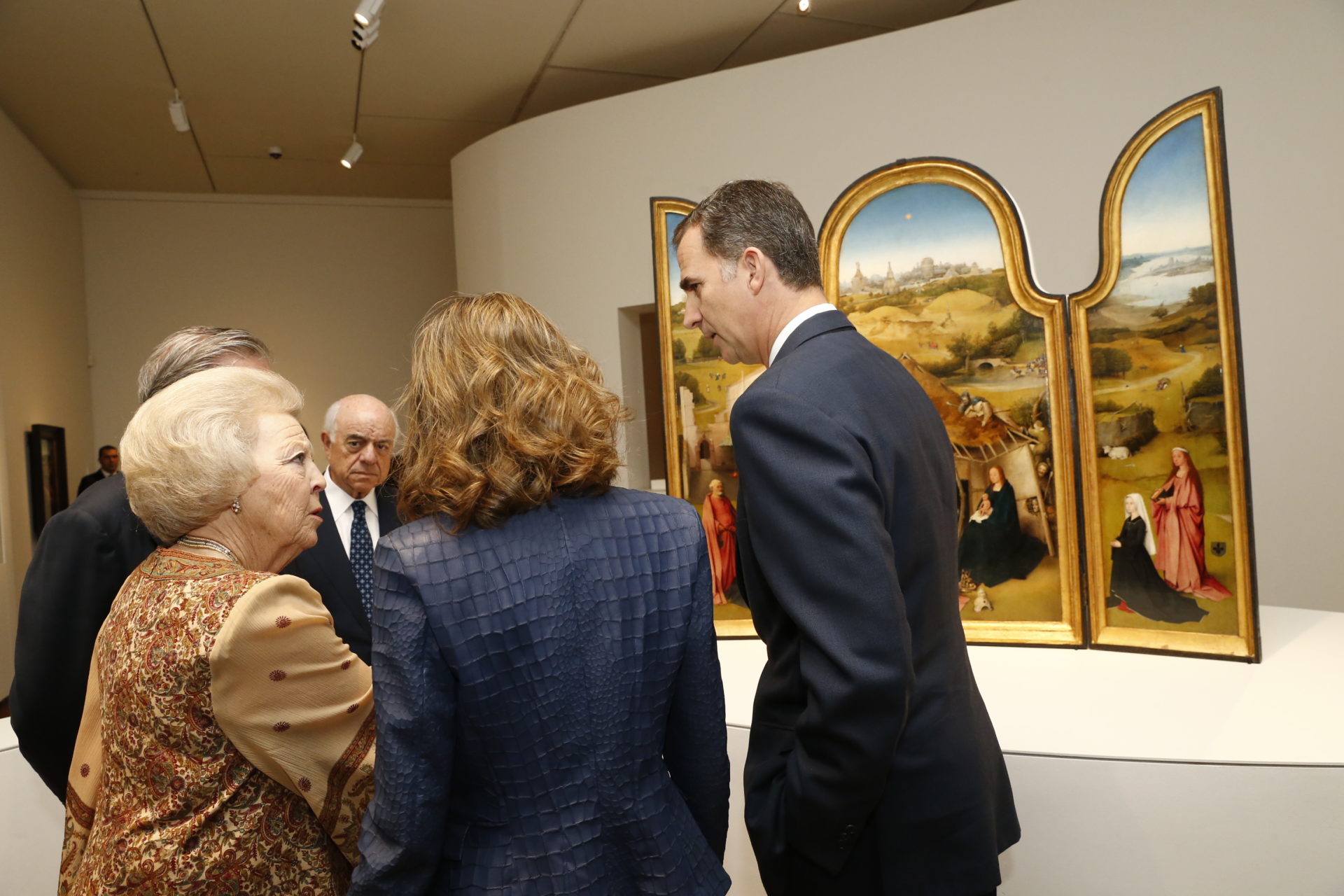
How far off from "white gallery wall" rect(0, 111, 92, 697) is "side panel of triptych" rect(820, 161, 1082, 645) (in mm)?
8412

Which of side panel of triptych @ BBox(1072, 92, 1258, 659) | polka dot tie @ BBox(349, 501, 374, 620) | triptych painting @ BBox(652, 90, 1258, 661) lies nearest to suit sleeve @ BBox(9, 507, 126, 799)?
polka dot tie @ BBox(349, 501, 374, 620)

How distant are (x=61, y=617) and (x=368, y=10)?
18.3 feet

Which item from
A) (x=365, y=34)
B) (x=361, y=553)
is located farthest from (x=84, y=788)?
(x=365, y=34)

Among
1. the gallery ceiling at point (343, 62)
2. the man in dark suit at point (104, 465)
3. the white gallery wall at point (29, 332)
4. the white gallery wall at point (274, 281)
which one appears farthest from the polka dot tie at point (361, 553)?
the man in dark suit at point (104, 465)

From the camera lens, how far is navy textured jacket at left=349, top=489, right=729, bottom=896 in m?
1.56

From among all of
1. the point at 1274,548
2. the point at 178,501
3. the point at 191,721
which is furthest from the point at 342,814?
the point at 1274,548

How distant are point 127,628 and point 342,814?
1.70 feet

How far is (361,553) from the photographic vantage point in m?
3.91

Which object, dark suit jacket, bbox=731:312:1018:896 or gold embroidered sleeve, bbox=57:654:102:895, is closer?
dark suit jacket, bbox=731:312:1018:896

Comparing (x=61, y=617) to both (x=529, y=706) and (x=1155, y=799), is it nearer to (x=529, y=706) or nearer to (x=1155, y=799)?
(x=529, y=706)

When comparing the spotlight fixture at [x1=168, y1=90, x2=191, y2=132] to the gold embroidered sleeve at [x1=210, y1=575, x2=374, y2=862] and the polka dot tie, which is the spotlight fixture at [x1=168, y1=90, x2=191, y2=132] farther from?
the gold embroidered sleeve at [x1=210, y1=575, x2=374, y2=862]

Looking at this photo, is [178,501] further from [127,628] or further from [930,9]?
[930,9]

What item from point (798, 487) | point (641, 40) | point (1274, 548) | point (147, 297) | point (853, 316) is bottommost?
point (1274, 548)

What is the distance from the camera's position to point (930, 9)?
7.89 metres
